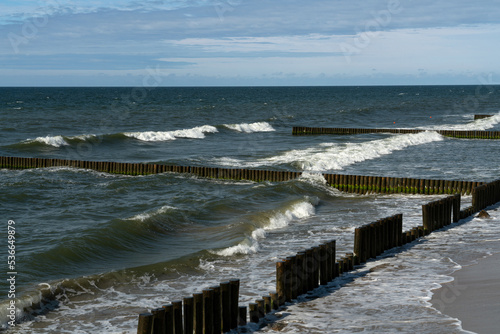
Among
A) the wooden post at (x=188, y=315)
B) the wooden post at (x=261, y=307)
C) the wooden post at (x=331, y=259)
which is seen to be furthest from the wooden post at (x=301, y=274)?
the wooden post at (x=188, y=315)

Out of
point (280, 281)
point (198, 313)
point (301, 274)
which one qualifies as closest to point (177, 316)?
point (198, 313)

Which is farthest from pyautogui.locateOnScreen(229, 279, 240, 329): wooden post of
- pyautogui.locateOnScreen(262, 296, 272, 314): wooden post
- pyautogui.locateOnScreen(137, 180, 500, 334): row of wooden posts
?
pyautogui.locateOnScreen(262, 296, 272, 314): wooden post

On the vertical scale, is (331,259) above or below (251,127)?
below

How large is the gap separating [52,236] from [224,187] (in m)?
10.6

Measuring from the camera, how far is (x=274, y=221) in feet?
63.2

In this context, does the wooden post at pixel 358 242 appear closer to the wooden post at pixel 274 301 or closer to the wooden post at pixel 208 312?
the wooden post at pixel 274 301

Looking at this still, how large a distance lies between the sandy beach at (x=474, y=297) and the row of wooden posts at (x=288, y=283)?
216 cm

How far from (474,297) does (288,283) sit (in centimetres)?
336

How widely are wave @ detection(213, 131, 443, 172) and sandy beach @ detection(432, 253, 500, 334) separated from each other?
20.1 metres

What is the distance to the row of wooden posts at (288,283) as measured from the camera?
8523 mm

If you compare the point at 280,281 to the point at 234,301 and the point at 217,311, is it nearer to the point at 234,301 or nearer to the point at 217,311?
the point at 234,301

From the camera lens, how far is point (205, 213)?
2053cm

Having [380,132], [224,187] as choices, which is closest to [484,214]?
[224,187]

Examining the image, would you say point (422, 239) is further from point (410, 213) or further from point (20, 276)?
point (20, 276)
